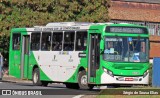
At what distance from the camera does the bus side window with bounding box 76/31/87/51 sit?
2844 cm

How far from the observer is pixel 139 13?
65.7 meters

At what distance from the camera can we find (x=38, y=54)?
31969 millimetres

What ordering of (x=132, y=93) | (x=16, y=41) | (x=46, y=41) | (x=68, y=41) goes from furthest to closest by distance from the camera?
1. (x=16, y=41)
2. (x=46, y=41)
3. (x=68, y=41)
4. (x=132, y=93)

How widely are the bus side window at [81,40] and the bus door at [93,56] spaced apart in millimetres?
513

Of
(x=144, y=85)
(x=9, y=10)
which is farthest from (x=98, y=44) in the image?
(x=9, y=10)

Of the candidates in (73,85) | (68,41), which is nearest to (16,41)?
(73,85)

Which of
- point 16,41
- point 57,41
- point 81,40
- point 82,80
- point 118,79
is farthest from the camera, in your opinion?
point 16,41

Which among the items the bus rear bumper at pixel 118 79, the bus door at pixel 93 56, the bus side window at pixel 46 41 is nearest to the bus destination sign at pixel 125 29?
the bus door at pixel 93 56

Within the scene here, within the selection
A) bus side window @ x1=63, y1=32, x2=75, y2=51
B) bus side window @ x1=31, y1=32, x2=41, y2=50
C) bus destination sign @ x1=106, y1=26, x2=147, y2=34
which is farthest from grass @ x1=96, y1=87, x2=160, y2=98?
bus side window @ x1=31, y1=32, x2=41, y2=50

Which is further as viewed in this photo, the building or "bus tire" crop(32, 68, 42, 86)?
the building

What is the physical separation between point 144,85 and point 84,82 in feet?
8.74

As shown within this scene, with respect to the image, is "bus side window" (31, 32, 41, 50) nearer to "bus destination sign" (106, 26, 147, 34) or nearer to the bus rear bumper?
"bus destination sign" (106, 26, 147, 34)

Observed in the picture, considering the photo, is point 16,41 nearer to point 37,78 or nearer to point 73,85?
point 37,78

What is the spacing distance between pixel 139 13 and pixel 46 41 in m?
35.3
